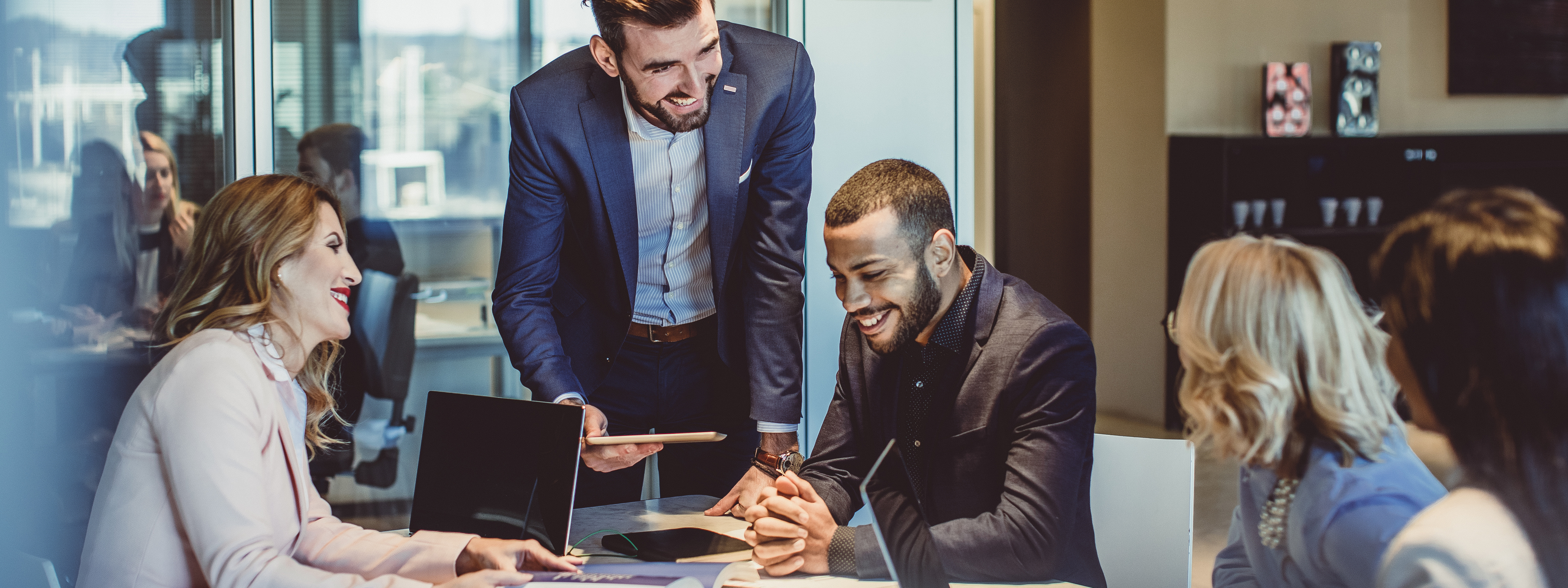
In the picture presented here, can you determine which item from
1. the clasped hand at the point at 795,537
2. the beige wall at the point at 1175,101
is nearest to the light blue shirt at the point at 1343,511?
the clasped hand at the point at 795,537

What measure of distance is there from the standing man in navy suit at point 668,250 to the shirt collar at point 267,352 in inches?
20.8

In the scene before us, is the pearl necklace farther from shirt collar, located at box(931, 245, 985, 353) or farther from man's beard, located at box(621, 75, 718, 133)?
man's beard, located at box(621, 75, 718, 133)

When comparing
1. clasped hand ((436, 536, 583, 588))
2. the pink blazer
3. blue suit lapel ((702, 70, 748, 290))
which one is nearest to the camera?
the pink blazer

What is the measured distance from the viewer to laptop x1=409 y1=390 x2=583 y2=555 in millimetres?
1533

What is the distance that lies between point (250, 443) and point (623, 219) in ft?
2.91

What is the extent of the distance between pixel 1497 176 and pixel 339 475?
631 cm

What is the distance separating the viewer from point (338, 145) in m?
3.42

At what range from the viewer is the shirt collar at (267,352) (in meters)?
1.56

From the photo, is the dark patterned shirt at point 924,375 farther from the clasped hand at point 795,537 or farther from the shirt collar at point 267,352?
the shirt collar at point 267,352

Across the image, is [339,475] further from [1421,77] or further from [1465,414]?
[1421,77]

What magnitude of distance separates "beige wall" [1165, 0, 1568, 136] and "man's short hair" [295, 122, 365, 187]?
Result: 418cm

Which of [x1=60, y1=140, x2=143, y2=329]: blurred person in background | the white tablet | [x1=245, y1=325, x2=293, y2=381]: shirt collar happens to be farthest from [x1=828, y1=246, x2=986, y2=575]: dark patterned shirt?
[x1=60, y1=140, x2=143, y2=329]: blurred person in background

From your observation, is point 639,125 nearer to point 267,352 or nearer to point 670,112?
point 670,112

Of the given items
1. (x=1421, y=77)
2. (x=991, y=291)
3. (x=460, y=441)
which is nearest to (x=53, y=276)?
(x=460, y=441)
